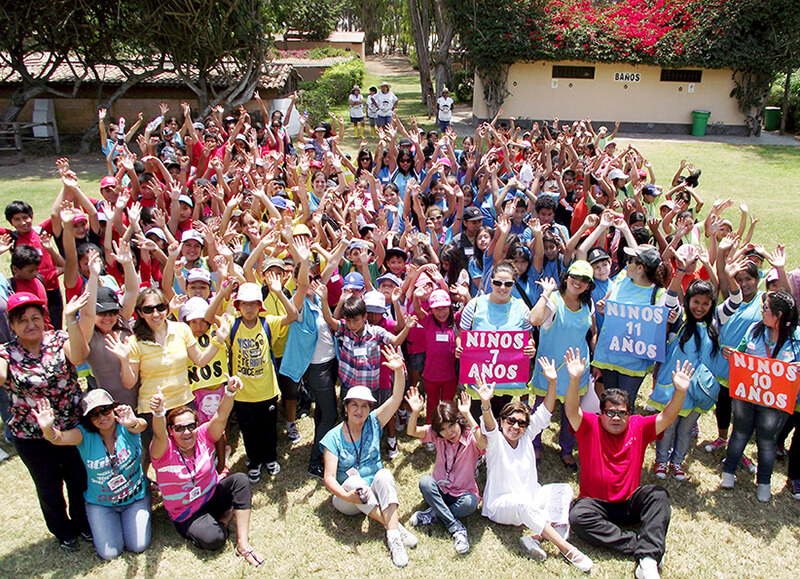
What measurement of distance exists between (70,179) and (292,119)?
1557 centimetres

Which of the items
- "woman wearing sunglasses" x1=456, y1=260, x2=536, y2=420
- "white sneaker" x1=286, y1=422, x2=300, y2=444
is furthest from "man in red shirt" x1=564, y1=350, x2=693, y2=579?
"white sneaker" x1=286, y1=422, x2=300, y2=444

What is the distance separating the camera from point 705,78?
23.5m

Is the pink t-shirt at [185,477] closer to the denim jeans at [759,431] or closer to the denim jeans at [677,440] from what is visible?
the denim jeans at [677,440]

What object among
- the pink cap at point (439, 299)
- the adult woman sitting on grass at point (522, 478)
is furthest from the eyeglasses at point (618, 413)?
the pink cap at point (439, 299)

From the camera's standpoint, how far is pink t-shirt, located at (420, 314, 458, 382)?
203 inches

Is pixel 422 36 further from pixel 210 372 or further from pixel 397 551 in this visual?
pixel 397 551

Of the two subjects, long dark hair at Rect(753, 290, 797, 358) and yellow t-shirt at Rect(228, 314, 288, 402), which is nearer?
long dark hair at Rect(753, 290, 797, 358)

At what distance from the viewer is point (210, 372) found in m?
4.72

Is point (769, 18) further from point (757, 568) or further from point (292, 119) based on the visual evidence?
point (757, 568)

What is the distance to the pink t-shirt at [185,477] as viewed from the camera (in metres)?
4.15

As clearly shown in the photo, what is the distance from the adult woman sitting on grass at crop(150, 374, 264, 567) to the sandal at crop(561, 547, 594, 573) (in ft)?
7.06

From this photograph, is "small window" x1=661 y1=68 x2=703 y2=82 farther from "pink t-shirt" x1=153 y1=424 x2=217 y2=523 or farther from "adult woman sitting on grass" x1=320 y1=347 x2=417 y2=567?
"pink t-shirt" x1=153 y1=424 x2=217 y2=523

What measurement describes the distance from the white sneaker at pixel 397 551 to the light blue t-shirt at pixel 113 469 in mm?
1860

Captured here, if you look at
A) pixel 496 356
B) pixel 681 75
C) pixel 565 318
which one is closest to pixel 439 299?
pixel 496 356
